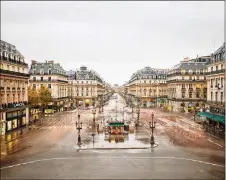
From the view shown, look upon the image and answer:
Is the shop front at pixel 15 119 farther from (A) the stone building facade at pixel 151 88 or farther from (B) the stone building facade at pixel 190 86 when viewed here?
(A) the stone building facade at pixel 151 88

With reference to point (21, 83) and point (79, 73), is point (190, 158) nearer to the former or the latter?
point (21, 83)

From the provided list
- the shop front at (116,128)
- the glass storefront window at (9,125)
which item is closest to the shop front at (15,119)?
the glass storefront window at (9,125)

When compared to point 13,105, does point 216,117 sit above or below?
below

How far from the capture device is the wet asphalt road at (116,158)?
2861 centimetres

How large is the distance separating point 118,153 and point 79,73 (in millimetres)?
105876

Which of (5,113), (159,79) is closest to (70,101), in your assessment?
(159,79)

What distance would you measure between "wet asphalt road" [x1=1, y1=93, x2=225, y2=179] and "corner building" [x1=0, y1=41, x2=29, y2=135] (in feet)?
28.9

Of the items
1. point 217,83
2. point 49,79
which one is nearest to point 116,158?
point 217,83

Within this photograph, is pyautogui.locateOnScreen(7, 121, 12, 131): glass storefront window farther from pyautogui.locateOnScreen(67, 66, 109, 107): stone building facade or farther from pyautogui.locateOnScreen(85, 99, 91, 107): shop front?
pyautogui.locateOnScreen(85, 99, 91, 107): shop front

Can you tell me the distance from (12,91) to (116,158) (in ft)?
111

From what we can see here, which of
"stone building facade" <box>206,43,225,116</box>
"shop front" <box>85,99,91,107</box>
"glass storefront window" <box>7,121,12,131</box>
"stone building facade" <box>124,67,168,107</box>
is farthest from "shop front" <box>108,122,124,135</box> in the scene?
"shop front" <box>85,99,91,107</box>

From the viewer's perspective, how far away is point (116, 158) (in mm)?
34812

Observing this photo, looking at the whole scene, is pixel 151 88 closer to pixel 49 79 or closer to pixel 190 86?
pixel 190 86

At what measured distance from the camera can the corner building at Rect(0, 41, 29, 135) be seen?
5509 cm
